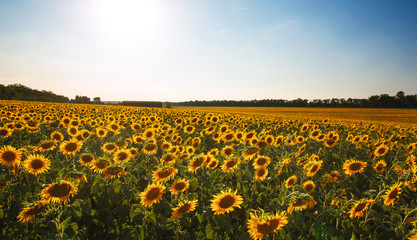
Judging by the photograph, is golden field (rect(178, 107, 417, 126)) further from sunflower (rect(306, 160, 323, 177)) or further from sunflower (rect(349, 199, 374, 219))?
sunflower (rect(349, 199, 374, 219))

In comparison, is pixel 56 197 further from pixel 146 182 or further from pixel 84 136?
pixel 84 136

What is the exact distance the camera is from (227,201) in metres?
2.24

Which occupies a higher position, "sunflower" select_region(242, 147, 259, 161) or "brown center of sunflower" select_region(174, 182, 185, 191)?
"sunflower" select_region(242, 147, 259, 161)

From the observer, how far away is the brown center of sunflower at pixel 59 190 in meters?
2.30

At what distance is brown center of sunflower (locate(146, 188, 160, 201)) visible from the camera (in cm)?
243

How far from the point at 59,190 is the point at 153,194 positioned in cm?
101

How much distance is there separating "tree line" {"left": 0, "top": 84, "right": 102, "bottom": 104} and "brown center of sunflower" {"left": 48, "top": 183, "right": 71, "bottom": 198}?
179 ft

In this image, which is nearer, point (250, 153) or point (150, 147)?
point (250, 153)

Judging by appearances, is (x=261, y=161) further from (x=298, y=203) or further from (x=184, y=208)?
(x=184, y=208)

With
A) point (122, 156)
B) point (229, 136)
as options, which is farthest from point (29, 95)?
point (122, 156)

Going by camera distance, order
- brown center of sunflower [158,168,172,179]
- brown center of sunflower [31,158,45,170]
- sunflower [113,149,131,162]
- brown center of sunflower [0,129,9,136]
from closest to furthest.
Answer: brown center of sunflower [158,168,172,179], brown center of sunflower [31,158,45,170], sunflower [113,149,131,162], brown center of sunflower [0,129,9,136]

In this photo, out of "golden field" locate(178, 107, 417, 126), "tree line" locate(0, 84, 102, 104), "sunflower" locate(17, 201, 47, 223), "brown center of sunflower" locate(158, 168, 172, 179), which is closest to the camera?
"sunflower" locate(17, 201, 47, 223)

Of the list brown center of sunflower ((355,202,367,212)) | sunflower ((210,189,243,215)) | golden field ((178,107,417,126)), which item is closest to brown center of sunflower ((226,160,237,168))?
sunflower ((210,189,243,215))

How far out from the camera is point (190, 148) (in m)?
4.93
